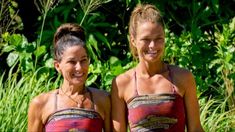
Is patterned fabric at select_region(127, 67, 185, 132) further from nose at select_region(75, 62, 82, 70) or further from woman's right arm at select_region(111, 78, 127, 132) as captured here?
nose at select_region(75, 62, 82, 70)

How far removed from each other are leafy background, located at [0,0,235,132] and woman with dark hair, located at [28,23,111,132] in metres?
1.23

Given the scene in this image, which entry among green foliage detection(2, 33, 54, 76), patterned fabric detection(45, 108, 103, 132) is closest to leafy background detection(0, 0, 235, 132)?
A: green foliage detection(2, 33, 54, 76)

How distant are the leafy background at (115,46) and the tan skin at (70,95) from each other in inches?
48.0

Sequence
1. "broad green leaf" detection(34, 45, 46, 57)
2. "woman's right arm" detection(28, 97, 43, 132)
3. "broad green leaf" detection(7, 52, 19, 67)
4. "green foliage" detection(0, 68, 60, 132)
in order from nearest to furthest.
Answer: "woman's right arm" detection(28, 97, 43, 132)
"green foliage" detection(0, 68, 60, 132)
"broad green leaf" detection(34, 45, 46, 57)
"broad green leaf" detection(7, 52, 19, 67)

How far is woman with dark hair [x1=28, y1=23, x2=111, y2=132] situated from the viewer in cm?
374

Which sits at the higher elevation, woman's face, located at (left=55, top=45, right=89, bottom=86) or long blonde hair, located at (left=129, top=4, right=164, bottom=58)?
long blonde hair, located at (left=129, top=4, right=164, bottom=58)

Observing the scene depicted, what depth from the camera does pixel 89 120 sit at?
3744 mm

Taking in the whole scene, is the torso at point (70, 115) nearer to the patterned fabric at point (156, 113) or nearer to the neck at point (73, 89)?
the neck at point (73, 89)

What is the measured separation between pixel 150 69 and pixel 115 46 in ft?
7.89

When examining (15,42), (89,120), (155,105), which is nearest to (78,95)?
(89,120)

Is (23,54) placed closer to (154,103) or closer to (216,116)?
(216,116)

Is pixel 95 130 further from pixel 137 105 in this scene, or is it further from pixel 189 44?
pixel 189 44

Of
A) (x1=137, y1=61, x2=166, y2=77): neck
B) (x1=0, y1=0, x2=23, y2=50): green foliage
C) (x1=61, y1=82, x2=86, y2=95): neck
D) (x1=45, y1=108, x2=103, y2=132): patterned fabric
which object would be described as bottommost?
(x1=45, y1=108, x2=103, y2=132): patterned fabric

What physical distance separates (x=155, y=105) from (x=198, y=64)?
2.13 m
